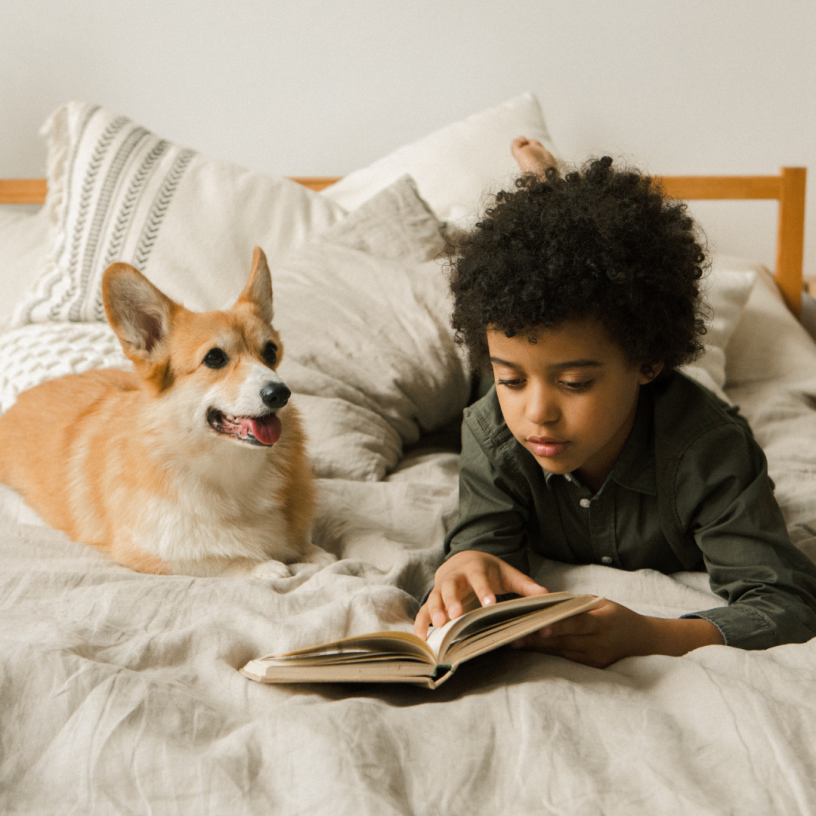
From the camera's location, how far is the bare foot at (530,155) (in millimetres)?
1685

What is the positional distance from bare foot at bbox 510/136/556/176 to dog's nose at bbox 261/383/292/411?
3.12ft

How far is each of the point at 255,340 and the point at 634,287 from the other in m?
0.50

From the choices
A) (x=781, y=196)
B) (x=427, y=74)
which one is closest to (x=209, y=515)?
(x=427, y=74)

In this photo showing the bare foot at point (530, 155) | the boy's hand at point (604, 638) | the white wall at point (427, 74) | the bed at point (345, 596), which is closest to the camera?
the bed at point (345, 596)

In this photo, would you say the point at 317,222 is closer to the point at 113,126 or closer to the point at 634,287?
the point at 113,126

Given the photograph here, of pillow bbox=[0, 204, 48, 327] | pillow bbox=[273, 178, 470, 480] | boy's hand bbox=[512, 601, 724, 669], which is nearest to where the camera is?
boy's hand bbox=[512, 601, 724, 669]

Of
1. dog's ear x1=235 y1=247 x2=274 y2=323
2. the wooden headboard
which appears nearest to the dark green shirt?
dog's ear x1=235 y1=247 x2=274 y2=323

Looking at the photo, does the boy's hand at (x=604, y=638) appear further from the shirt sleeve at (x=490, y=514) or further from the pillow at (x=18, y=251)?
the pillow at (x=18, y=251)

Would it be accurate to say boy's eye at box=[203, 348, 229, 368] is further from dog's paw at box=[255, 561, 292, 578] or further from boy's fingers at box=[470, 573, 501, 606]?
boy's fingers at box=[470, 573, 501, 606]

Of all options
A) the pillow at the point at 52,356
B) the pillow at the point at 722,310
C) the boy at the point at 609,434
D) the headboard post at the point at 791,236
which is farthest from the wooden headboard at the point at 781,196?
the pillow at the point at 52,356

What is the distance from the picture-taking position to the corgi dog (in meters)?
0.99

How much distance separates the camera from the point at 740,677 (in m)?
0.69

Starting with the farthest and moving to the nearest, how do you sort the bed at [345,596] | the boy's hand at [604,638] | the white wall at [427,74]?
the white wall at [427,74] < the boy's hand at [604,638] < the bed at [345,596]

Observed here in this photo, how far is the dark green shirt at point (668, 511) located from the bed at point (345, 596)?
2.0 inches
